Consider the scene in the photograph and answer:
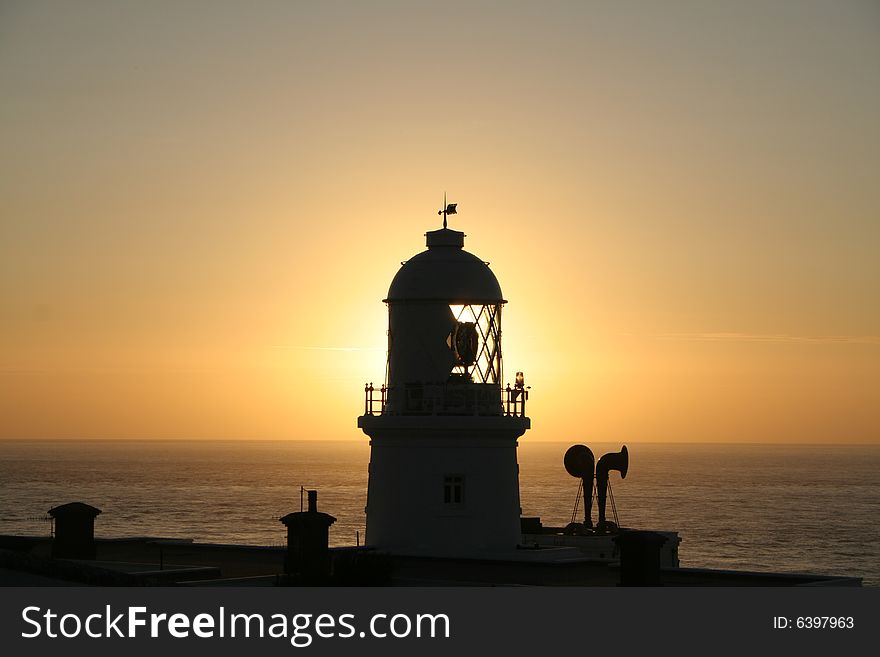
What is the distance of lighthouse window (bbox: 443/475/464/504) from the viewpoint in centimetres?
3575

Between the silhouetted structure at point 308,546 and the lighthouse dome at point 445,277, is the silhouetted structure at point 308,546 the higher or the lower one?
the lower one

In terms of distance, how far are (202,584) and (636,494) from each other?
6676 inches

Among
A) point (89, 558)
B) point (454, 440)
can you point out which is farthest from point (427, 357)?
point (89, 558)

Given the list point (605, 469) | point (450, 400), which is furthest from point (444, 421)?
point (605, 469)

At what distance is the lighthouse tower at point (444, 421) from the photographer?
35688 mm

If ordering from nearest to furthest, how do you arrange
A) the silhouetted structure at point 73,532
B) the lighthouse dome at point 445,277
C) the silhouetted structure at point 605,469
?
the silhouetted structure at point 73,532, the lighthouse dome at point 445,277, the silhouetted structure at point 605,469

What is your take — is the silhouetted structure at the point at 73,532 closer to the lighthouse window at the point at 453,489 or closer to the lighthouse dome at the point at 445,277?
the lighthouse window at the point at 453,489

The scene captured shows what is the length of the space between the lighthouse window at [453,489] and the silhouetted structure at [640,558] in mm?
6175

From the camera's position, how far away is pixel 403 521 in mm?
35844

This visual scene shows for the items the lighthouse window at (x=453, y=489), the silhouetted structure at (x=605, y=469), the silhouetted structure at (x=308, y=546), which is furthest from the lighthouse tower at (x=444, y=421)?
the silhouetted structure at (x=605, y=469)

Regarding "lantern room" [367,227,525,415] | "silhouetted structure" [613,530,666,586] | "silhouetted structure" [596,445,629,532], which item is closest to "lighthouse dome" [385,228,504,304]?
"lantern room" [367,227,525,415]

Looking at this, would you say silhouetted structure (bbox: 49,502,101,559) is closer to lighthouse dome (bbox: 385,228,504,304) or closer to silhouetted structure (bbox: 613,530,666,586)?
lighthouse dome (bbox: 385,228,504,304)

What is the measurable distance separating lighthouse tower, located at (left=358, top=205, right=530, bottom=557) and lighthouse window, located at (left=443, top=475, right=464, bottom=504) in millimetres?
25
